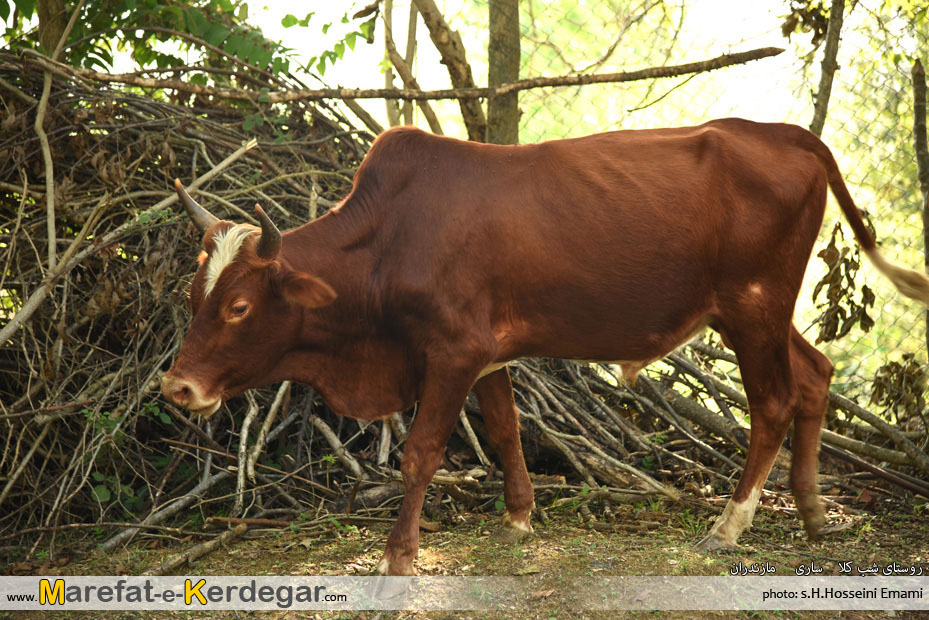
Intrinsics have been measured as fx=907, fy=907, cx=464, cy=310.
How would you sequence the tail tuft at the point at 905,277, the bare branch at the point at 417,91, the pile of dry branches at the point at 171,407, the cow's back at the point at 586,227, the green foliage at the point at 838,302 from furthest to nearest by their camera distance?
the green foliage at the point at 838,302 < the bare branch at the point at 417,91 < the pile of dry branches at the point at 171,407 < the tail tuft at the point at 905,277 < the cow's back at the point at 586,227

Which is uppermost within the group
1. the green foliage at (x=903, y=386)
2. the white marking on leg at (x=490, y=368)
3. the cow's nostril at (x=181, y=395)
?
the white marking on leg at (x=490, y=368)

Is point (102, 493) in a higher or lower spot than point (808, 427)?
lower

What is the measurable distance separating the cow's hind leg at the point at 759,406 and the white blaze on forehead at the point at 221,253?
79.2 inches

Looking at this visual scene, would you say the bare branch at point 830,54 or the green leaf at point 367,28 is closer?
the bare branch at point 830,54

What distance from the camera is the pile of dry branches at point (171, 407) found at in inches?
167

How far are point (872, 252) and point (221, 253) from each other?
2.82 metres

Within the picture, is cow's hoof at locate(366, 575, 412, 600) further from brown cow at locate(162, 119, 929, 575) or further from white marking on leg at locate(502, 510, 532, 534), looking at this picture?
white marking on leg at locate(502, 510, 532, 534)

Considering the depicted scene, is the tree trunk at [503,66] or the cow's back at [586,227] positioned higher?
the tree trunk at [503,66]

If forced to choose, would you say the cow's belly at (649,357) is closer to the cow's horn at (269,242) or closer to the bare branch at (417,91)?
the cow's horn at (269,242)

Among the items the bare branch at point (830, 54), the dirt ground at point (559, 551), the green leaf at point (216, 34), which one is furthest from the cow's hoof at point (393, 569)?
the green leaf at point (216, 34)

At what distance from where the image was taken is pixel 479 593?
3.23 m

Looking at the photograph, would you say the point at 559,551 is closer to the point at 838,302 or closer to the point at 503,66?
the point at 838,302

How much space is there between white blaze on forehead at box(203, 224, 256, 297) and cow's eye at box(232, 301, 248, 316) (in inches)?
4.3

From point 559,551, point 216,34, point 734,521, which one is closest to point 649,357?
point 734,521
